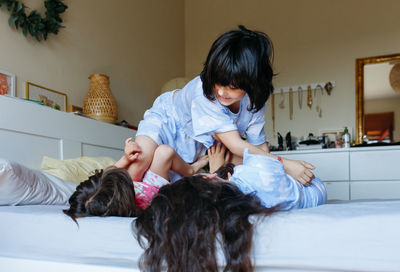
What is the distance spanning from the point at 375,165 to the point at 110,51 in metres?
2.32

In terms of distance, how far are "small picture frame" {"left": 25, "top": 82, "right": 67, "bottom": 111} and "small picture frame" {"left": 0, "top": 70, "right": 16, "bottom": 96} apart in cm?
9

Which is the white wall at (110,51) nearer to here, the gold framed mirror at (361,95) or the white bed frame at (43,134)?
the white bed frame at (43,134)

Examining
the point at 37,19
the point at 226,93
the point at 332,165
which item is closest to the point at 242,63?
the point at 226,93

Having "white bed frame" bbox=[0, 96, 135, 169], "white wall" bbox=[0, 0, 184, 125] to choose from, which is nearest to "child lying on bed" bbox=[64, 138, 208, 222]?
"white bed frame" bbox=[0, 96, 135, 169]

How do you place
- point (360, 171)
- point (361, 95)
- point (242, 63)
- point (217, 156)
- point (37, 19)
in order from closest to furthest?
point (242, 63) < point (217, 156) < point (37, 19) < point (360, 171) < point (361, 95)

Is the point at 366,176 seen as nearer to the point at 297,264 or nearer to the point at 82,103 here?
the point at 82,103

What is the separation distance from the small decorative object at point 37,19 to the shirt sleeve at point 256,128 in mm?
1377

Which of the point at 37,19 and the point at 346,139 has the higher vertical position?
the point at 37,19

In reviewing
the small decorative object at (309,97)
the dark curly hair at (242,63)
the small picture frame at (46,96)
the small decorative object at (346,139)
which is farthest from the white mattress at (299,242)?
the small decorative object at (309,97)

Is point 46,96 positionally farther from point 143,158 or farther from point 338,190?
point 338,190

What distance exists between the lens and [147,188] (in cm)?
112

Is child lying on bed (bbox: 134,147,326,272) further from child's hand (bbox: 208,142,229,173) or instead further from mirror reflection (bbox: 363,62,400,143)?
mirror reflection (bbox: 363,62,400,143)

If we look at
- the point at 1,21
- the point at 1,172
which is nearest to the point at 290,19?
the point at 1,21

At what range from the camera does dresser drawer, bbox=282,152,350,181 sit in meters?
2.90
